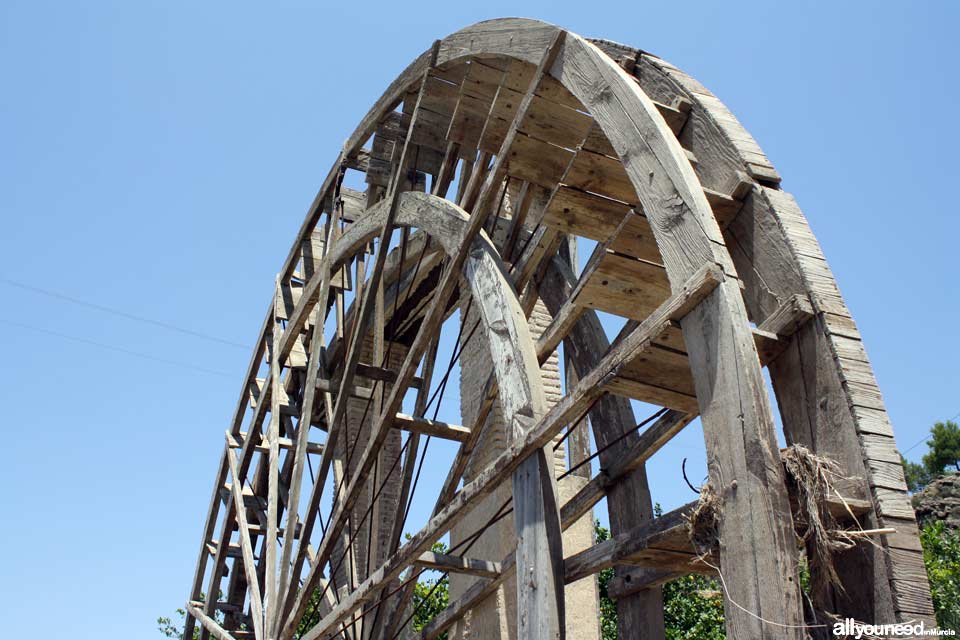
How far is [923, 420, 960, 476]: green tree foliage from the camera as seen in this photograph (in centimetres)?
2898

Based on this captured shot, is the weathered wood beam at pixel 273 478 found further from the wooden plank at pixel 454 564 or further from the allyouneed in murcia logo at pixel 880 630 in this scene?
the allyouneed in murcia logo at pixel 880 630

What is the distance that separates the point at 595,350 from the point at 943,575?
6.96 meters

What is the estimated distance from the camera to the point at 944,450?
2909 cm

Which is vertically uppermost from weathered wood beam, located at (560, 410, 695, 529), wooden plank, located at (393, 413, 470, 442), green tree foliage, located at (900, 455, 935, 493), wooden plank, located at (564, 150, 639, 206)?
green tree foliage, located at (900, 455, 935, 493)

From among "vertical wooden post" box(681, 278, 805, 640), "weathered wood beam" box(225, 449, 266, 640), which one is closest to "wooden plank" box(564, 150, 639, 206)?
"vertical wooden post" box(681, 278, 805, 640)

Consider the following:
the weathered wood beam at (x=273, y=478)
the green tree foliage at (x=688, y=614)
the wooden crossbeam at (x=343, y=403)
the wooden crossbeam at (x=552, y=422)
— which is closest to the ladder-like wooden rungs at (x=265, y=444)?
the weathered wood beam at (x=273, y=478)

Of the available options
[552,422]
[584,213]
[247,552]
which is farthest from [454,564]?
[247,552]

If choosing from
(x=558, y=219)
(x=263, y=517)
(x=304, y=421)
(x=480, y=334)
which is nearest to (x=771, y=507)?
(x=558, y=219)

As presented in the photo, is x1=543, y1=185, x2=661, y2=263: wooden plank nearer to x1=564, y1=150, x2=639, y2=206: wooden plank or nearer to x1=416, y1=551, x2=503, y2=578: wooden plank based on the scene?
x1=564, y1=150, x2=639, y2=206: wooden plank

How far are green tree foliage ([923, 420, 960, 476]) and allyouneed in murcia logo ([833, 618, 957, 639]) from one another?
28.9 meters

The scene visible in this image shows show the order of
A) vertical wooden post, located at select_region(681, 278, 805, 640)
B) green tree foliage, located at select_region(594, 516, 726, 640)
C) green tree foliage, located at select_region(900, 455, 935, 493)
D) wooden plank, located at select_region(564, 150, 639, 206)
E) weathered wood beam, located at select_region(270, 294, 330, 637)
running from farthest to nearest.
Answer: green tree foliage, located at select_region(900, 455, 935, 493) → green tree foliage, located at select_region(594, 516, 726, 640) → weathered wood beam, located at select_region(270, 294, 330, 637) → wooden plank, located at select_region(564, 150, 639, 206) → vertical wooden post, located at select_region(681, 278, 805, 640)

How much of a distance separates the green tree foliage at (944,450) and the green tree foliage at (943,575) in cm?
1899

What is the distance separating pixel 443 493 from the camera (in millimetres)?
5320

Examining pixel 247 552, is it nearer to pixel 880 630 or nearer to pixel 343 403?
pixel 343 403
